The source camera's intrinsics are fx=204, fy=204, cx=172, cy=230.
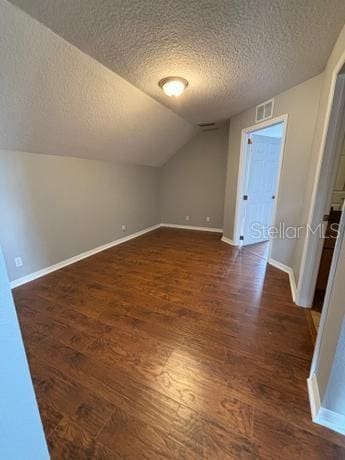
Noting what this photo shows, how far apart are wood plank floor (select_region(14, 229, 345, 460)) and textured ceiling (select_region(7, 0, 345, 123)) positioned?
233cm

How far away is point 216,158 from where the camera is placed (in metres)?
4.62

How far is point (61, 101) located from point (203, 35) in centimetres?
144

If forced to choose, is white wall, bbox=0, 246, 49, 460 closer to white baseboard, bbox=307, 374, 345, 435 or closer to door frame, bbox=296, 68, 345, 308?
white baseboard, bbox=307, 374, 345, 435

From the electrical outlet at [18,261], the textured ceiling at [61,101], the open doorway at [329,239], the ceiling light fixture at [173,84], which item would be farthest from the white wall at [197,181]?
the electrical outlet at [18,261]

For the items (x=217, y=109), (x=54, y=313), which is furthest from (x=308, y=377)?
(x=217, y=109)

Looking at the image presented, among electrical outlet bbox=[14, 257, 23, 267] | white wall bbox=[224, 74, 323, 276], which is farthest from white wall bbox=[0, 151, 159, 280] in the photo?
white wall bbox=[224, 74, 323, 276]

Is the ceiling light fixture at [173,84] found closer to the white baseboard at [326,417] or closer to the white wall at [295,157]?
the white wall at [295,157]

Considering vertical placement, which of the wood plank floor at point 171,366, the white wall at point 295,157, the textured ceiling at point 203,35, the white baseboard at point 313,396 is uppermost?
the textured ceiling at point 203,35

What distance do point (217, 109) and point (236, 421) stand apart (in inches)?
141

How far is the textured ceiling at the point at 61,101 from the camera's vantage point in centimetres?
149

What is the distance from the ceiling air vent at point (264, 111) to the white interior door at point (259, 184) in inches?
15.8

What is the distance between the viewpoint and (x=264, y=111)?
2957 mm

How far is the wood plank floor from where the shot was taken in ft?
3.39

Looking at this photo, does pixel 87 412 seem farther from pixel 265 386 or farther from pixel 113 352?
pixel 265 386
